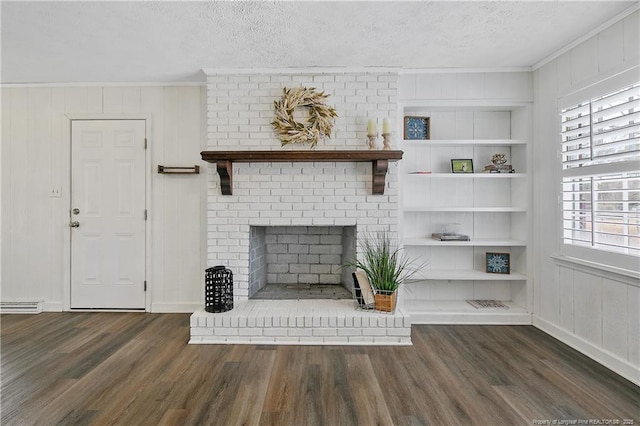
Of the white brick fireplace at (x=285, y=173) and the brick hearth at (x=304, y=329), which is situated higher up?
the white brick fireplace at (x=285, y=173)

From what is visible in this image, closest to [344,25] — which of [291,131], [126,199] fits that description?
[291,131]

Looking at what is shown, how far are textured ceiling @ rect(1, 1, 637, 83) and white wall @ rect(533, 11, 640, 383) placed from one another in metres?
0.18

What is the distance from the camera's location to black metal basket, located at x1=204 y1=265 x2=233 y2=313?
283 cm

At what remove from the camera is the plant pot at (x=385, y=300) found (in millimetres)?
2805

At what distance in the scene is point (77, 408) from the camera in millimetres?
1847

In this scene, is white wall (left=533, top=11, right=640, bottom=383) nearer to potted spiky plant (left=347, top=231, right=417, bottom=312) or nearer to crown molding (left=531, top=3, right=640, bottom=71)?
crown molding (left=531, top=3, right=640, bottom=71)

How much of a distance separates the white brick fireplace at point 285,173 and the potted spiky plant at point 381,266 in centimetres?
11

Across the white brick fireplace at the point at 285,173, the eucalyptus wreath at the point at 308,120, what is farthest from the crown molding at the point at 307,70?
the eucalyptus wreath at the point at 308,120

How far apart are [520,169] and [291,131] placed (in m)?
2.23

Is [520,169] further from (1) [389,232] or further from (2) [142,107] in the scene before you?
(2) [142,107]

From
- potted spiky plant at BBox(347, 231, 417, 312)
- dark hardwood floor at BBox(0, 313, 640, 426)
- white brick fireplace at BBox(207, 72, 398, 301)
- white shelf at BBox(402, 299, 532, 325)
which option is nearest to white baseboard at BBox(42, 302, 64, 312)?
dark hardwood floor at BBox(0, 313, 640, 426)

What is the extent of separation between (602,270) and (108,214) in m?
4.32

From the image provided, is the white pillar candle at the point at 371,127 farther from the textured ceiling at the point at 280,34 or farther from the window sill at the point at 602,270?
the window sill at the point at 602,270

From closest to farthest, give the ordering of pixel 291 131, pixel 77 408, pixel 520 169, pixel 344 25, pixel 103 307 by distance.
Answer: pixel 77 408 → pixel 344 25 → pixel 291 131 → pixel 520 169 → pixel 103 307
